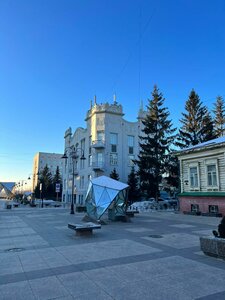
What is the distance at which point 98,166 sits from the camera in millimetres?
45969

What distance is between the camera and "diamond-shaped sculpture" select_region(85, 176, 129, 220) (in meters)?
16.5

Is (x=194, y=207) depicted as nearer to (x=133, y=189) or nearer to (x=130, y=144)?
(x=133, y=189)

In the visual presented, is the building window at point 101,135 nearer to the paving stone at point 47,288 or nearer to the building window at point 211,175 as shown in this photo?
the building window at point 211,175

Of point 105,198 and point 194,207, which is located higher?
point 105,198

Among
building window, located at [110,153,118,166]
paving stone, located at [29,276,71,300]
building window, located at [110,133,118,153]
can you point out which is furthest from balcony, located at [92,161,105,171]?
paving stone, located at [29,276,71,300]

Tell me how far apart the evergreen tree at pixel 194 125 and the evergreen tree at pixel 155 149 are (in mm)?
2927

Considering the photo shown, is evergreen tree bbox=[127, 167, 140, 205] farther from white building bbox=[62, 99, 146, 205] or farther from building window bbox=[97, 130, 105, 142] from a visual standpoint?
building window bbox=[97, 130, 105, 142]

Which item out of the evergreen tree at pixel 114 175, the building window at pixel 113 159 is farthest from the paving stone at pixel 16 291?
the building window at pixel 113 159

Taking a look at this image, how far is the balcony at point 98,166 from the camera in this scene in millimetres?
45781

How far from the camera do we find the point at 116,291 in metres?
4.86

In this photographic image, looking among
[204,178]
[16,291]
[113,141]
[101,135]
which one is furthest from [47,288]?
[113,141]

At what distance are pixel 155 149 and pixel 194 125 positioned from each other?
824 cm

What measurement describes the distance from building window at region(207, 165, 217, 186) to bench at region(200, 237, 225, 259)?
15796 millimetres

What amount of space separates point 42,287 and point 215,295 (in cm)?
328
